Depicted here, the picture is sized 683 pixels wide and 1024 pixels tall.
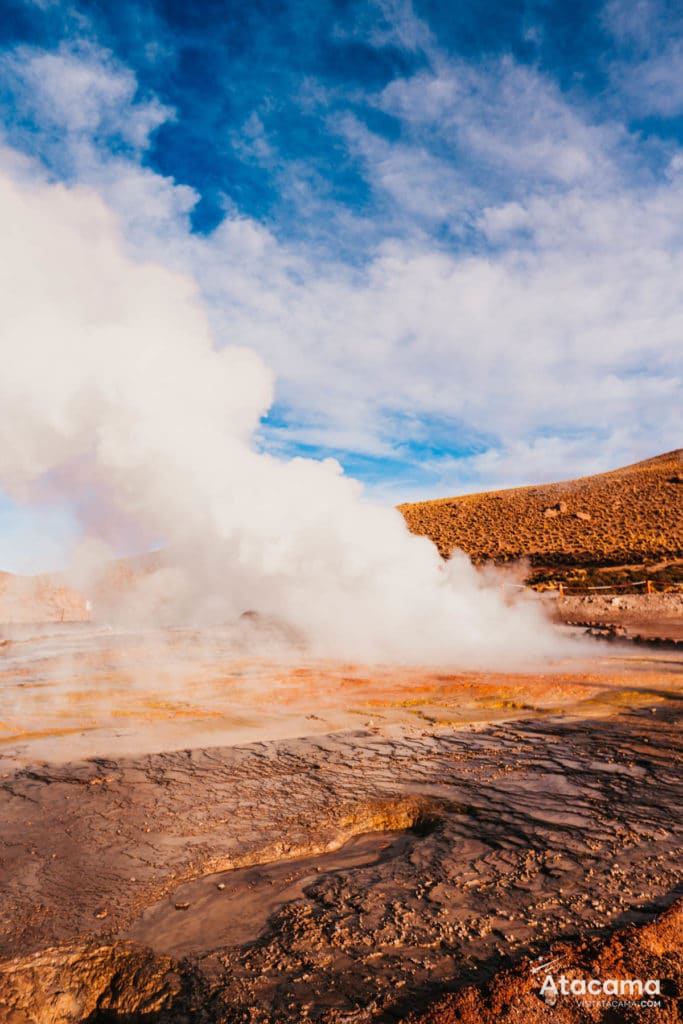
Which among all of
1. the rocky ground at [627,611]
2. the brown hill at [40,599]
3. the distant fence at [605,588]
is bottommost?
the rocky ground at [627,611]

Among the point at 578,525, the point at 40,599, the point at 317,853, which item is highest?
the point at 578,525

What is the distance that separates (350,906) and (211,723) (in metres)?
4.72

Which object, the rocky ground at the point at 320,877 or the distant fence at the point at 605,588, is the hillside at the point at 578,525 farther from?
the rocky ground at the point at 320,877

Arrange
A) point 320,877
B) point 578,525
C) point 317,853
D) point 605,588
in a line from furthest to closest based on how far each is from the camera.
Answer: point 578,525, point 605,588, point 317,853, point 320,877

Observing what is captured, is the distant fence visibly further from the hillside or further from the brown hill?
the brown hill

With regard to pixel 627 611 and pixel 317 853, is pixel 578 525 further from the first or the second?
pixel 317 853

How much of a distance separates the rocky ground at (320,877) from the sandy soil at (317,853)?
0.01 m

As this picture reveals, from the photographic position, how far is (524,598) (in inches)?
972

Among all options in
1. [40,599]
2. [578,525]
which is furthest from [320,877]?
[40,599]

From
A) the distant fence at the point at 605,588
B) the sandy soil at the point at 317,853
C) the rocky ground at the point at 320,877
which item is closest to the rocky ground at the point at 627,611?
the distant fence at the point at 605,588

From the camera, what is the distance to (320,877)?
3.40 m

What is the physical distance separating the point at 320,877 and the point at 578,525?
45672mm

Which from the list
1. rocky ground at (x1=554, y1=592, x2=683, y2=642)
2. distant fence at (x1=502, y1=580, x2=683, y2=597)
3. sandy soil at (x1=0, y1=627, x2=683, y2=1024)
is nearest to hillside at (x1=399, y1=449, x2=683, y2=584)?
distant fence at (x1=502, y1=580, x2=683, y2=597)

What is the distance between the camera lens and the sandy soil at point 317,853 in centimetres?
248
